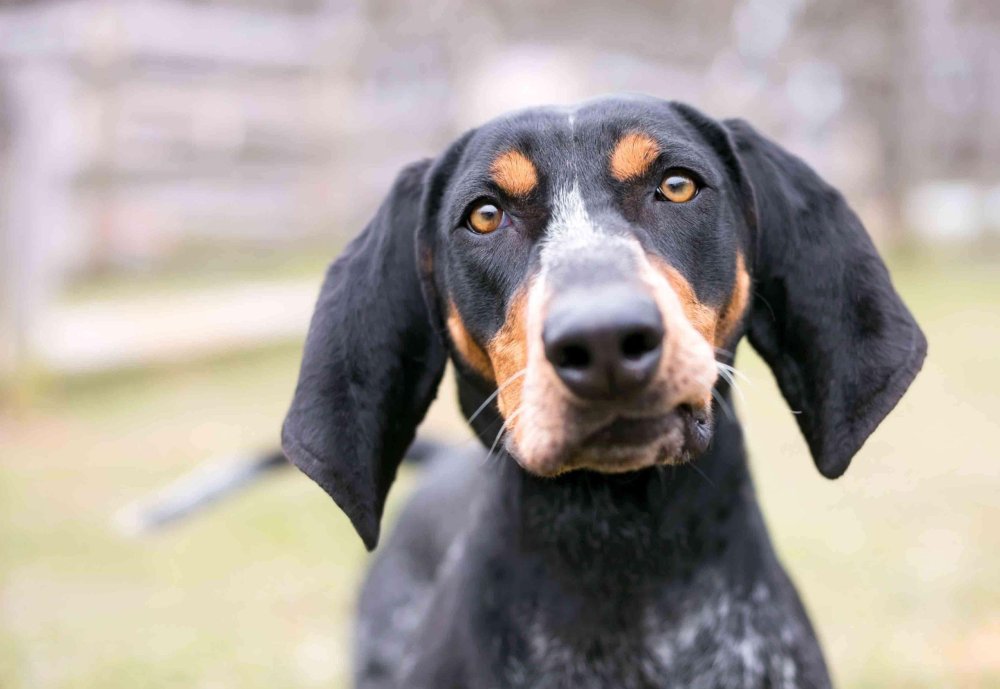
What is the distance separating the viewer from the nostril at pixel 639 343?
8.06 ft

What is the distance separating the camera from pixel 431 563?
475 centimetres

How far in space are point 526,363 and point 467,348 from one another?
0.53 metres

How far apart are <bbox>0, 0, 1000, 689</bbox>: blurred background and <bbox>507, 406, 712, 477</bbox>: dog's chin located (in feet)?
10.3

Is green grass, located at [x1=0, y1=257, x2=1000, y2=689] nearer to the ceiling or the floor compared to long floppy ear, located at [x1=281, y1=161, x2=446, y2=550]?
nearer to the floor

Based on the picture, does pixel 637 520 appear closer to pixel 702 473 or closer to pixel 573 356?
pixel 702 473

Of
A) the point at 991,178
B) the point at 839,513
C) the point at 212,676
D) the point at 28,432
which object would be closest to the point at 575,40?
the point at 991,178

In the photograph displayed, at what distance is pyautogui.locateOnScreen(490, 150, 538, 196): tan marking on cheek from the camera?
10.5 ft

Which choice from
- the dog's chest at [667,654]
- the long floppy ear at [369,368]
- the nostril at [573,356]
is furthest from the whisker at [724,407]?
the long floppy ear at [369,368]

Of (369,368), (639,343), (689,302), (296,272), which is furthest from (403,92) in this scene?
(639,343)

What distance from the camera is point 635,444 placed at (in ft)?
8.87

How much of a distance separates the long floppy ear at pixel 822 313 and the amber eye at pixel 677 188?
0.93 ft

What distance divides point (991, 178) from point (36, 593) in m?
20.2

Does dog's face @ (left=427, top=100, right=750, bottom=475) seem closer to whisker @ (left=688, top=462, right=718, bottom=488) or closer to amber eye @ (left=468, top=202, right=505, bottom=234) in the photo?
amber eye @ (left=468, top=202, right=505, bottom=234)

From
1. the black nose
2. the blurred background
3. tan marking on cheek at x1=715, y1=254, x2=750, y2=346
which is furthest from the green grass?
the black nose
